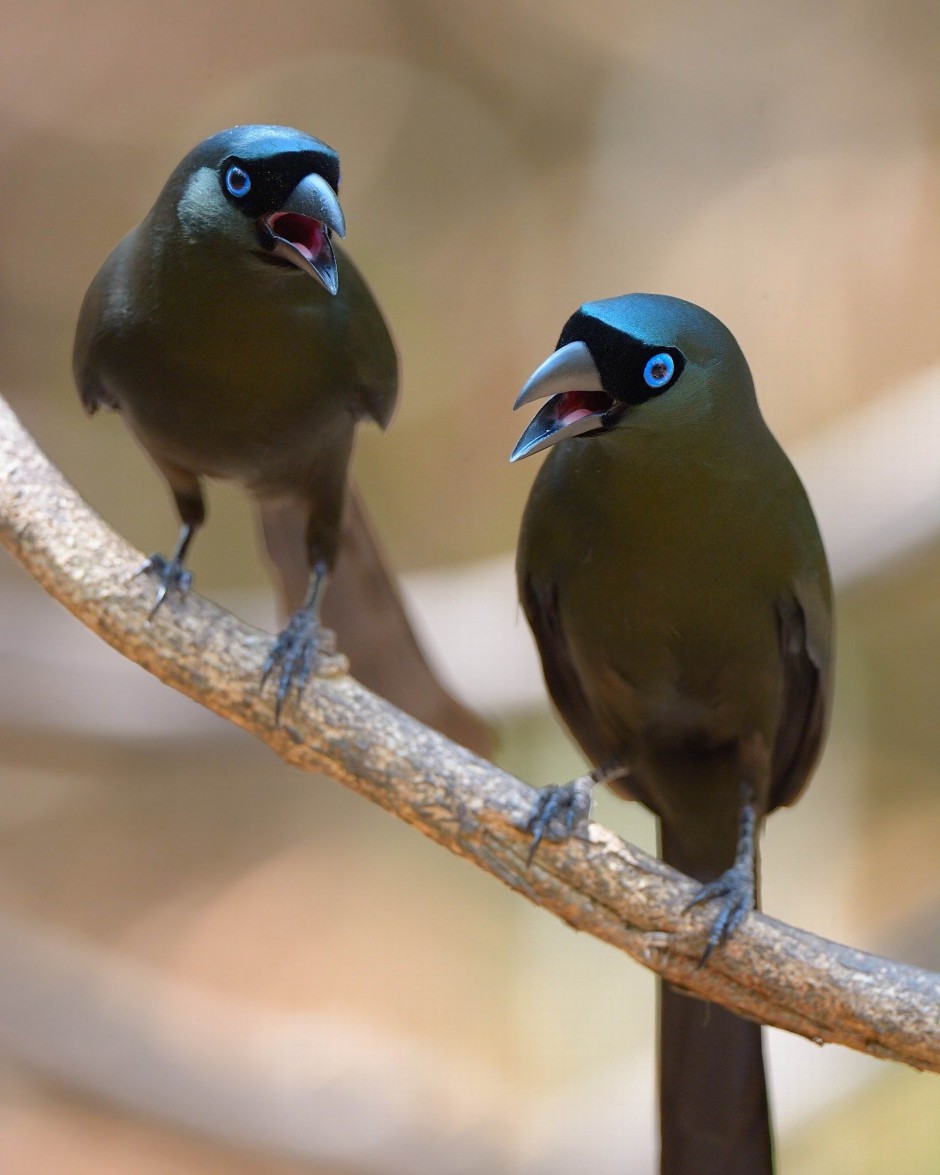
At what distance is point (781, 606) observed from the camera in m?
1.84

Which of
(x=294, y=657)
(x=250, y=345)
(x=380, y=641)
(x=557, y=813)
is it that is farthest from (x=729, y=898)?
(x=250, y=345)

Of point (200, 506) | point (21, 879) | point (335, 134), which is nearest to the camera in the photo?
point (200, 506)

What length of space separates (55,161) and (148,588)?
1052 mm

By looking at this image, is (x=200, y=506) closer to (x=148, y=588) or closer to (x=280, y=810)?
(x=148, y=588)

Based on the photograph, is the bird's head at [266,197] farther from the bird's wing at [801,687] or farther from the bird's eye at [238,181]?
the bird's wing at [801,687]

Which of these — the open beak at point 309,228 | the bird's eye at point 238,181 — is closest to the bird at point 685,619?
the open beak at point 309,228

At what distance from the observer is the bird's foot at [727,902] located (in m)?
1.64

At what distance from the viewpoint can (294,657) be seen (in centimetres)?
173

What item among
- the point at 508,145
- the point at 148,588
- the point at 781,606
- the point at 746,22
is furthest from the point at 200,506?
the point at 746,22

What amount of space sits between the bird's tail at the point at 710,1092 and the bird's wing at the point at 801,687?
357 mm

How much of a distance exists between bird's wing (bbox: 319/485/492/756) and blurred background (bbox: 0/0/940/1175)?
15.7 inches

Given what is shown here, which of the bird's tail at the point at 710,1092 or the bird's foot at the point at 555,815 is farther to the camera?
the bird's tail at the point at 710,1092

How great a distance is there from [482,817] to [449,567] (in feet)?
4.14

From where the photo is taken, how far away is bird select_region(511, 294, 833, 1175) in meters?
1.57
